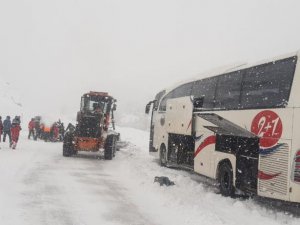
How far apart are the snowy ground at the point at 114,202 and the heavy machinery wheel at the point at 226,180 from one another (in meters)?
0.34

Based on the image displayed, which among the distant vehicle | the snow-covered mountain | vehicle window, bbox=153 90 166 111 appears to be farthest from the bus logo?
the snow-covered mountain

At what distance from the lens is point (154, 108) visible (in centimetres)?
2136

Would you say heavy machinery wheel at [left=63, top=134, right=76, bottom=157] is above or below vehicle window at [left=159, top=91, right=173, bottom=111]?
below

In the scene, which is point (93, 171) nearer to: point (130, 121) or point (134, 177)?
point (134, 177)

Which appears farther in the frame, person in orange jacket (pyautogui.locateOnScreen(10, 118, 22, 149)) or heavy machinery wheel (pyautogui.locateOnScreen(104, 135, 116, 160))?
person in orange jacket (pyautogui.locateOnScreen(10, 118, 22, 149))

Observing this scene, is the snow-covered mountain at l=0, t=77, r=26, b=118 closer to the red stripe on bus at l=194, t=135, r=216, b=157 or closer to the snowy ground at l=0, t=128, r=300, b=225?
the snowy ground at l=0, t=128, r=300, b=225

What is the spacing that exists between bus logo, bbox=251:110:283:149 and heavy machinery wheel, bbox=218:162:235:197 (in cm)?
162

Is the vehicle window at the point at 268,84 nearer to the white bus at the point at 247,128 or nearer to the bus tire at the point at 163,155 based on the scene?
the white bus at the point at 247,128

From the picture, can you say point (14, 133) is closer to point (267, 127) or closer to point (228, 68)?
point (228, 68)

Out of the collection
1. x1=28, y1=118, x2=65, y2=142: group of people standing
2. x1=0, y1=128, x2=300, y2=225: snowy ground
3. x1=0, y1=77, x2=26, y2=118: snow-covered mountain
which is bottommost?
x1=0, y1=128, x2=300, y2=225: snowy ground

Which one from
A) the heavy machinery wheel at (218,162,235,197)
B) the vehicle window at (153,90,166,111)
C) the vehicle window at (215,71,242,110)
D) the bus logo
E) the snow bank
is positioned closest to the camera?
the snow bank

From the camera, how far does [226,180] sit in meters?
11.7

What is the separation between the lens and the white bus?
8875 millimetres

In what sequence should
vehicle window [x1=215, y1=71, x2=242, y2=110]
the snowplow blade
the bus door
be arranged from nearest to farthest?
the bus door
vehicle window [x1=215, y1=71, x2=242, y2=110]
the snowplow blade
